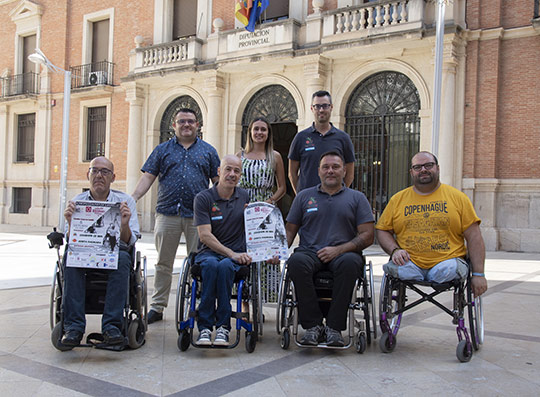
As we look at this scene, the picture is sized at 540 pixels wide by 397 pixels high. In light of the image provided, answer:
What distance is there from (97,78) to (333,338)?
19.0 metres

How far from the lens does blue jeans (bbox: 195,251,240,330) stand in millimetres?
4105

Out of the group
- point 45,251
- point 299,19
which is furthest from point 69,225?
point 299,19

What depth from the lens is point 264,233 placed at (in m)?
4.35

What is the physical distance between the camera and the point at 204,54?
17.8m

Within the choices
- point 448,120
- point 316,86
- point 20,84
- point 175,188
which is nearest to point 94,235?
point 175,188

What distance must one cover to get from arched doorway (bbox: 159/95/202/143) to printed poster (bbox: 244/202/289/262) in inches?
584

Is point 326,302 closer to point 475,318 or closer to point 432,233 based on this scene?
point 432,233

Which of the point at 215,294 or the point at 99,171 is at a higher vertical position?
the point at 99,171

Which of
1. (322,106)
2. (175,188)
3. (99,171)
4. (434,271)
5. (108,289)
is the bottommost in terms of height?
(108,289)

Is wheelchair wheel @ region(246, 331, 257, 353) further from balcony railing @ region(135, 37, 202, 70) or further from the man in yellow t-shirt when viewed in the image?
balcony railing @ region(135, 37, 202, 70)

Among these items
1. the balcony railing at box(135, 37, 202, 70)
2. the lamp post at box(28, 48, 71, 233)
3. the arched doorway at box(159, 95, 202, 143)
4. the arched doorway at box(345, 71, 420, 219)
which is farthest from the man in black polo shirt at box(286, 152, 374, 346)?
the lamp post at box(28, 48, 71, 233)

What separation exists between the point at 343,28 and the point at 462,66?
3304 mm

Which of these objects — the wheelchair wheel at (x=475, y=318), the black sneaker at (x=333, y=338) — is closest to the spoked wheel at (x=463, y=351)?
the wheelchair wheel at (x=475, y=318)

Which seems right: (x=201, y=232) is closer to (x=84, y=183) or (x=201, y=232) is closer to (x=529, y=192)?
(x=529, y=192)
